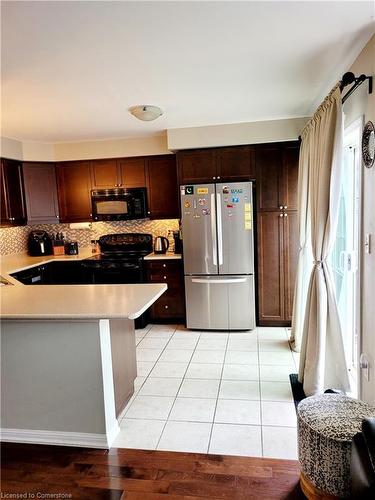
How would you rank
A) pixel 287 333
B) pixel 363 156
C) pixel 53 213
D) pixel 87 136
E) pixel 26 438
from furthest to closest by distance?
pixel 53 213, pixel 87 136, pixel 287 333, pixel 26 438, pixel 363 156

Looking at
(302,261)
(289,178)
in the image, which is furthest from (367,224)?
(289,178)

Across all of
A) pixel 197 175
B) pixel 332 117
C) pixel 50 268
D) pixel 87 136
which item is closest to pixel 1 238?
pixel 50 268

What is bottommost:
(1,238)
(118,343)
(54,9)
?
(118,343)

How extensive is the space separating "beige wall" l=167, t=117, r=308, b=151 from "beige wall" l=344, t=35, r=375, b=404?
1648mm

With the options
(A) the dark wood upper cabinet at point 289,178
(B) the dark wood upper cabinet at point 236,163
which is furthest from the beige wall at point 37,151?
(A) the dark wood upper cabinet at point 289,178

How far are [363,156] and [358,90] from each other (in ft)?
1.46

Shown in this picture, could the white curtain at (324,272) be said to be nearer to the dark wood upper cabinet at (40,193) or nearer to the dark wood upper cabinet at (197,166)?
the dark wood upper cabinet at (197,166)

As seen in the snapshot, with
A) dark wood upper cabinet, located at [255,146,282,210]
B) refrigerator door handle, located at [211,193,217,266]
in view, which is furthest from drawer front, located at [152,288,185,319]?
dark wood upper cabinet, located at [255,146,282,210]

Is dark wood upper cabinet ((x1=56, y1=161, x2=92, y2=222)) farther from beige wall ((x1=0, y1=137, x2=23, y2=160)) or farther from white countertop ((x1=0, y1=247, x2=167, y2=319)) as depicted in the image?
white countertop ((x1=0, y1=247, x2=167, y2=319))

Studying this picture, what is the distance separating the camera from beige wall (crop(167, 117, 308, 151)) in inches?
159

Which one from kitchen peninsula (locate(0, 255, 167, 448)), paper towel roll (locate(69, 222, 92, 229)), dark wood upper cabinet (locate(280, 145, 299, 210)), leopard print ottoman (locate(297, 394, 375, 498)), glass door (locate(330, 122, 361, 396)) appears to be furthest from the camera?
paper towel roll (locate(69, 222, 92, 229))

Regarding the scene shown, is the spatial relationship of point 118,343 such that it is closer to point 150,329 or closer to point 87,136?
point 150,329

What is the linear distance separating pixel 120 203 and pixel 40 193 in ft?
3.60

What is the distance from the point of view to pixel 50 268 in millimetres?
4695
